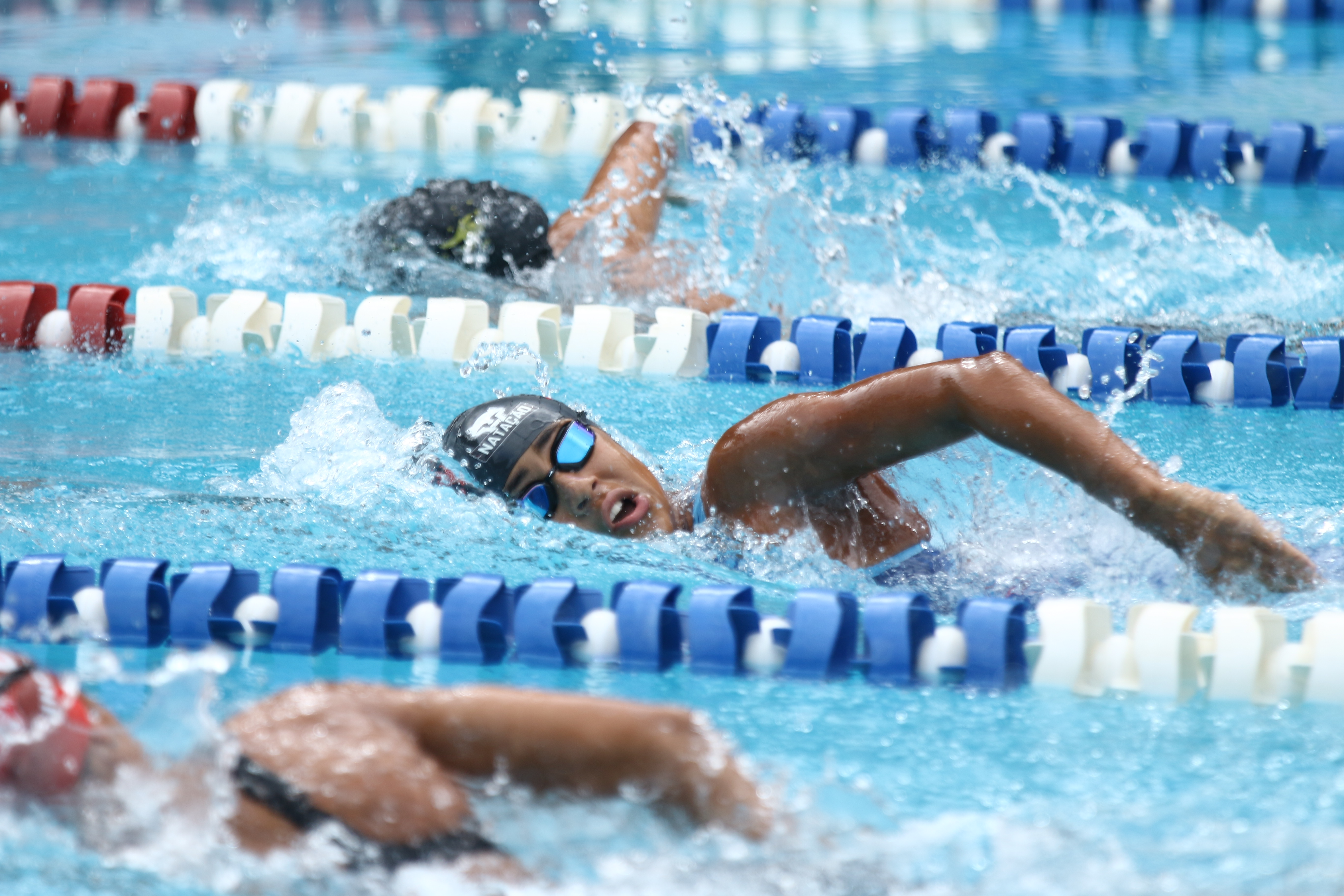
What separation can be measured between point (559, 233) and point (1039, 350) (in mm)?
1471

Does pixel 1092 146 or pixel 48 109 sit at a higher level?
pixel 48 109

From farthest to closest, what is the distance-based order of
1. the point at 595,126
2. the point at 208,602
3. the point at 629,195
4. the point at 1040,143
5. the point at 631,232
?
the point at 595,126 → the point at 1040,143 → the point at 629,195 → the point at 631,232 → the point at 208,602

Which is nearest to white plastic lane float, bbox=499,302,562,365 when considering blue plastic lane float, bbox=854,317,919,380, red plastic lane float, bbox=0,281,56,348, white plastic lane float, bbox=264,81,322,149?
blue plastic lane float, bbox=854,317,919,380

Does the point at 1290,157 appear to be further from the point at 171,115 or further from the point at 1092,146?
the point at 171,115

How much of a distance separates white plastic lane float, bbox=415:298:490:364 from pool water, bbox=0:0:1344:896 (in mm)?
87

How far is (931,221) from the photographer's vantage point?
16.5 ft

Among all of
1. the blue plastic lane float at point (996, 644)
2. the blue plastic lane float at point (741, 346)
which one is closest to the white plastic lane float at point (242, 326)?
the blue plastic lane float at point (741, 346)

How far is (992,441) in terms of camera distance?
2.34m

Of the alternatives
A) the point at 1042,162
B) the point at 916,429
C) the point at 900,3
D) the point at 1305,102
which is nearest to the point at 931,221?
the point at 1042,162

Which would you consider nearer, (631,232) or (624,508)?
(624,508)

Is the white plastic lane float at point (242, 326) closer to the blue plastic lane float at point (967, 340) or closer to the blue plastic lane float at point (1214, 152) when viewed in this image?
the blue plastic lane float at point (967, 340)

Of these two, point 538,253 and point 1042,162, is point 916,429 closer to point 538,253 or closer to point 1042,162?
point 538,253

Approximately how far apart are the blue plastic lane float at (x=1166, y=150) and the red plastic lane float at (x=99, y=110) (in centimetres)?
421

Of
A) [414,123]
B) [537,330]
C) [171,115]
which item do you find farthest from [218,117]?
[537,330]
